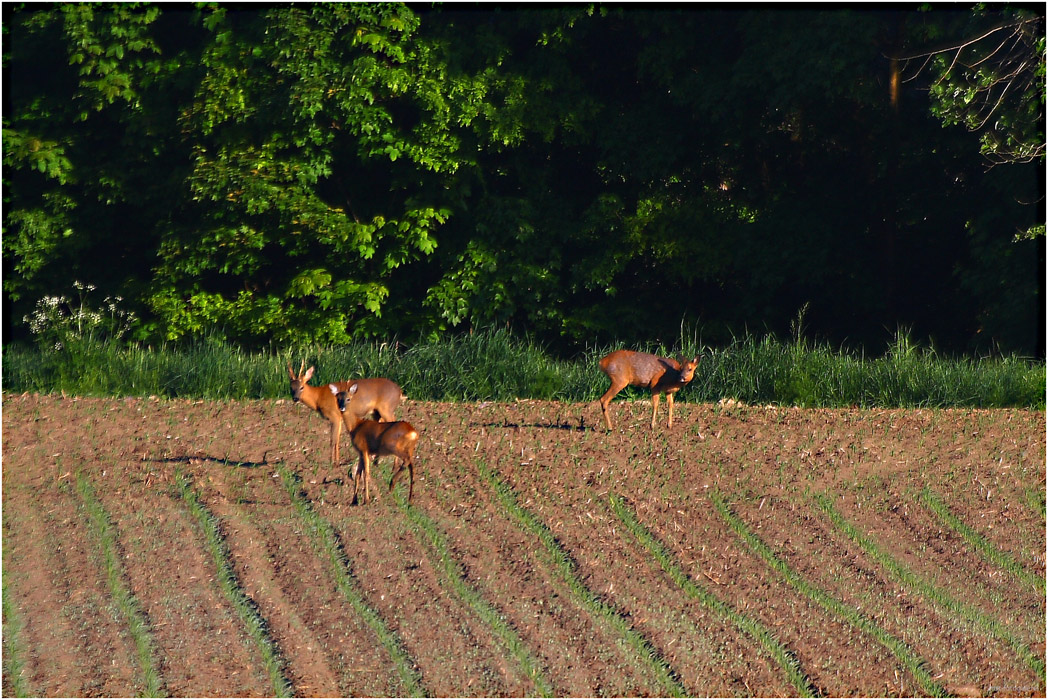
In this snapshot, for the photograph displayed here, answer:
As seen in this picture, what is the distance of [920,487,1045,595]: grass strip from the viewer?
8820mm

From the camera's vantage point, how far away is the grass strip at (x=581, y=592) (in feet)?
23.5

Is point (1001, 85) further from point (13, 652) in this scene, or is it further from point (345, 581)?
point (13, 652)

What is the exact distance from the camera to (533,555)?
8719 mm

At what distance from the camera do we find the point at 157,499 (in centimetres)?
973

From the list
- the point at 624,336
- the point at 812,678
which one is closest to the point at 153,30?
the point at 624,336

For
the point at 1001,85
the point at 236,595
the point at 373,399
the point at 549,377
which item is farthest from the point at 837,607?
the point at 1001,85

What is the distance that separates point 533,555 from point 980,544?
3375 mm

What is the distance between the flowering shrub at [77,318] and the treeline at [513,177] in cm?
8

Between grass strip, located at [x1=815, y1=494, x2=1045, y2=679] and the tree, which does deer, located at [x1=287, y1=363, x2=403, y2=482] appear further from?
the tree

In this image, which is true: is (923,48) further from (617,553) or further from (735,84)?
(617,553)

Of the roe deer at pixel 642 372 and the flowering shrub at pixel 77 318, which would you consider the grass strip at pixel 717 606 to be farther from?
the flowering shrub at pixel 77 318

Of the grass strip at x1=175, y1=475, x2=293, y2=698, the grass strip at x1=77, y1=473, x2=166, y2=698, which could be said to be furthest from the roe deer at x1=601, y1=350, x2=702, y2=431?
the grass strip at x1=77, y1=473, x2=166, y2=698

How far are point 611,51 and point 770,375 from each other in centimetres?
842

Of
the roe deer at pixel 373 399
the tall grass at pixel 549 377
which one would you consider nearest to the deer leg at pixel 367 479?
the roe deer at pixel 373 399
